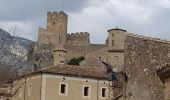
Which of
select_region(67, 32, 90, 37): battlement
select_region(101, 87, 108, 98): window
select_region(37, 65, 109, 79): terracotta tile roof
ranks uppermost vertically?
select_region(67, 32, 90, 37): battlement

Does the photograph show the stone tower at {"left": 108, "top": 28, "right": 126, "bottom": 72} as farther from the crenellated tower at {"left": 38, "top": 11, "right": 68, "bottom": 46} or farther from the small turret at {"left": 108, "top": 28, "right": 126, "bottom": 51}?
the crenellated tower at {"left": 38, "top": 11, "right": 68, "bottom": 46}

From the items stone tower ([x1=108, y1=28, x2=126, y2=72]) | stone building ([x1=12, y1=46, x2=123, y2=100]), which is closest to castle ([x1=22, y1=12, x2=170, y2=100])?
stone tower ([x1=108, y1=28, x2=126, y2=72])

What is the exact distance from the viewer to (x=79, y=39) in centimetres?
10894

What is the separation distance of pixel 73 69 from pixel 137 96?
109 ft

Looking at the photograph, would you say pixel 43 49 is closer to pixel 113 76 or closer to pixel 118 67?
pixel 118 67

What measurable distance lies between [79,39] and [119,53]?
67.6ft

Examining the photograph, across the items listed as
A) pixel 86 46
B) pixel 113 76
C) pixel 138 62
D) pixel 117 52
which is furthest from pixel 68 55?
pixel 138 62

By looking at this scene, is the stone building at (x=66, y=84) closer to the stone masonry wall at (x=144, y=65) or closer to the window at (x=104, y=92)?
the window at (x=104, y=92)

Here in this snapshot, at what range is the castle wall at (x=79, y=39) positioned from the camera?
10775 centimetres

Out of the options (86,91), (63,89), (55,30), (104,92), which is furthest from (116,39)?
(63,89)

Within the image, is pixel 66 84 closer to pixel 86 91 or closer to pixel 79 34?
pixel 86 91

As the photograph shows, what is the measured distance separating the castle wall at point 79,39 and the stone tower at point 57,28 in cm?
154

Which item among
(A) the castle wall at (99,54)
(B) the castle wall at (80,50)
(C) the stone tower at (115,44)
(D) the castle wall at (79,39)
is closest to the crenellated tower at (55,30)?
(D) the castle wall at (79,39)

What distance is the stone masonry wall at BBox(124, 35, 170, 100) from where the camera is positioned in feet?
61.1
